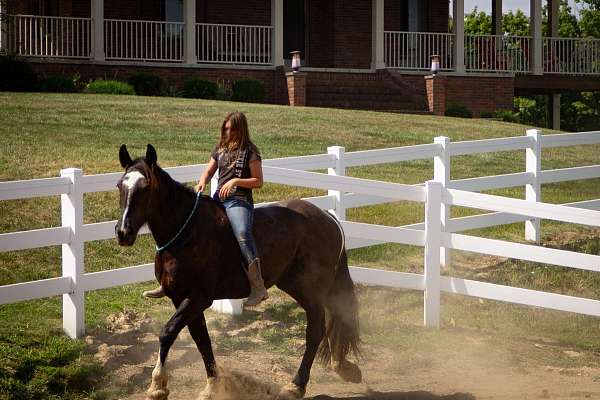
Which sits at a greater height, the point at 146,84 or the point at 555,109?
the point at 146,84

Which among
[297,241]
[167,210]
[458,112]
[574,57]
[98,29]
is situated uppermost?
[98,29]

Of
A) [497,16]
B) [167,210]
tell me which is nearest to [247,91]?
[497,16]

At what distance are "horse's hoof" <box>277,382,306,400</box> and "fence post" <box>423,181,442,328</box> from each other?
10.3ft

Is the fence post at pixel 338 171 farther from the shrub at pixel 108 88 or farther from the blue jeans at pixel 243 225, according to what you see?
the shrub at pixel 108 88

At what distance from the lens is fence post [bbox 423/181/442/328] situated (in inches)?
431

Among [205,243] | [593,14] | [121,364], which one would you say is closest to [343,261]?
[205,243]

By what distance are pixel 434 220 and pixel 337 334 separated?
262 centimetres

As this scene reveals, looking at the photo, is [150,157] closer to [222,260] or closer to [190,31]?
[222,260]

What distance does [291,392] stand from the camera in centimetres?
819

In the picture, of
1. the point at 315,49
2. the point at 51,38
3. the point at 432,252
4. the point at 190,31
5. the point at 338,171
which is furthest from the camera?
the point at 315,49

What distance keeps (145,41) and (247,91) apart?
386 cm

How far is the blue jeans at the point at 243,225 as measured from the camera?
803 centimetres

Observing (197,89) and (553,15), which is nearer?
(197,89)

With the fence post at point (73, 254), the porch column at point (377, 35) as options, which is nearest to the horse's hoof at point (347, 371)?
the fence post at point (73, 254)
